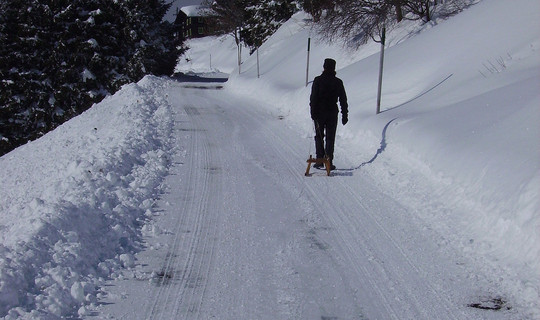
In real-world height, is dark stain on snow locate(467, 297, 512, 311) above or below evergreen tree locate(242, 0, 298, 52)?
below

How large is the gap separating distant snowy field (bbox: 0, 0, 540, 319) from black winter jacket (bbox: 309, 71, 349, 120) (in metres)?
1.06

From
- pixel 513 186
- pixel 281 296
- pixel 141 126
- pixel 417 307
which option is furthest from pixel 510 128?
pixel 141 126

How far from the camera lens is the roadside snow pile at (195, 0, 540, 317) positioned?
547 centimetres

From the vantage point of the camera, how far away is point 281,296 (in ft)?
14.8

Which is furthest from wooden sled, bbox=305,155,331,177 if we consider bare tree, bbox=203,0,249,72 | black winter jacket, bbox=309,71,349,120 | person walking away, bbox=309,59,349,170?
bare tree, bbox=203,0,249,72

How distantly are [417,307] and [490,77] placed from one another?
24.1ft

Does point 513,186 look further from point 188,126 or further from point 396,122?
point 188,126

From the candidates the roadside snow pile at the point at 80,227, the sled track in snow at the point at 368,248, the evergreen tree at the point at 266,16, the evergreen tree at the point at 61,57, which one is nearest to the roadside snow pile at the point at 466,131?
the sled track in snow at the point at 368,248

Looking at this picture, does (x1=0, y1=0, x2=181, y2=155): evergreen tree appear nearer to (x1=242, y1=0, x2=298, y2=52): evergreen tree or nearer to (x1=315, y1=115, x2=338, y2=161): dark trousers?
(x1=242, y1=0, x2=298, y2=52): evergreen tree

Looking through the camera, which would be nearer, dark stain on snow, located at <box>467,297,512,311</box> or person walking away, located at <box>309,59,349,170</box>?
dark stain on snow, located at <box>467,297,512,311</box>

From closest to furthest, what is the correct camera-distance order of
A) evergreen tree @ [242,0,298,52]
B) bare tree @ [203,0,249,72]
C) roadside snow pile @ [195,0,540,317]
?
roadside snow pile @ [195,0,540,317]
evergreen tree @ [242,0,298,52]
bare tree @ [203,0,249,72]

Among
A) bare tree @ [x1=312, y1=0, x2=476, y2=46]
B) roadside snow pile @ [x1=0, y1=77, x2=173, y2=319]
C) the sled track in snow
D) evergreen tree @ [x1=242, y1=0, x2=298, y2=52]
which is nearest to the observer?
roadside snow pile @ [x1=0, y1=77, x2=173, y2=319]

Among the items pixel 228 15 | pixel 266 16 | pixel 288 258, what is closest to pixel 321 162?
pixel 288 258

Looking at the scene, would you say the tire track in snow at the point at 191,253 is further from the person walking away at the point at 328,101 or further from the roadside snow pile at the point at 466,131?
the roadside snow pile at the point at 466,131
